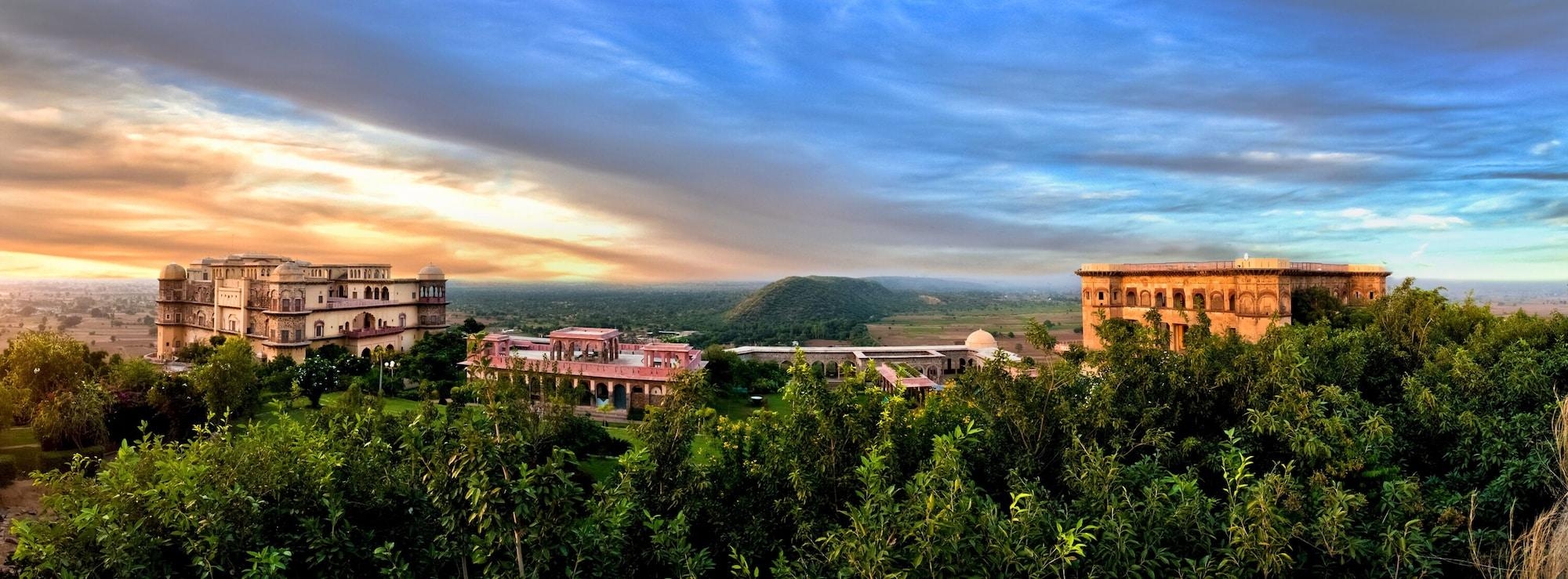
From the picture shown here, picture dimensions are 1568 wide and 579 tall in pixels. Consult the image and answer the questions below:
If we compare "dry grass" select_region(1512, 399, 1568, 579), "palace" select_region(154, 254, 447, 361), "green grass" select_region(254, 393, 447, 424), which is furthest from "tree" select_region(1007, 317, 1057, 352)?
"palace" select_region(154, 254, 447, 361)

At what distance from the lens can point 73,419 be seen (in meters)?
19.5

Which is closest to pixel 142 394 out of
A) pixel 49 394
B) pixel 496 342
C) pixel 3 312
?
pixel 49 394

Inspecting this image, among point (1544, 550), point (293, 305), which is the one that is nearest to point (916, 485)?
point (1544, 550)

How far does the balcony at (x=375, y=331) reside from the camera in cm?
4308

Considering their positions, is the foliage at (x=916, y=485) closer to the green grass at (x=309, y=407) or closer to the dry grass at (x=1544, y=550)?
the dry grass at (x=1544, y=550)

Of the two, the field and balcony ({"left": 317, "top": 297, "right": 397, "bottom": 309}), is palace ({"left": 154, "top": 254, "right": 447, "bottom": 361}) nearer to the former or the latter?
balcony ({"left": 317, "top": 297, "right": 397, "bottom": 309})

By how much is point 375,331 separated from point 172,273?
1395cm

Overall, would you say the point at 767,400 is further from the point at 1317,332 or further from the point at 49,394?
the point at 49,394

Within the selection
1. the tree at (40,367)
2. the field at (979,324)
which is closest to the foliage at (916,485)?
the tree at (40,367)

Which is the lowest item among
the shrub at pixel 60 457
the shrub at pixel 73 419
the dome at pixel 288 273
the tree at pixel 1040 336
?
the shrub at pixel 60 457

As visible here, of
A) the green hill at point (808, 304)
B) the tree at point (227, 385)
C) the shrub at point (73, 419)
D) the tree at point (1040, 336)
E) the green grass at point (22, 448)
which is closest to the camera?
the tree at point (1040, 336)

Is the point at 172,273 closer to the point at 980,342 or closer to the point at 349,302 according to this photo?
the point at 349,302

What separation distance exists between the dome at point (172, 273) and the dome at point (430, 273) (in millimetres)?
14252

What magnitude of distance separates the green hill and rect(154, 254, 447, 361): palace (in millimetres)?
52247
